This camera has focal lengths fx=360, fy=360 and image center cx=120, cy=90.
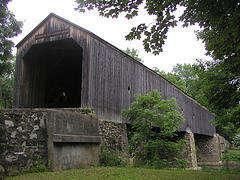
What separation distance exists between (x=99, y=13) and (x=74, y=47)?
15297mm

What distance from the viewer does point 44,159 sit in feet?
36.6

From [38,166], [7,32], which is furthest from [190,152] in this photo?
[38,166]

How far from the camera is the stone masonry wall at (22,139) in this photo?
10141 millimetres

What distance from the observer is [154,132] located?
1673 centimetres

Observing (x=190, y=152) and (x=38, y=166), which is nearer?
(x=38, y=166)

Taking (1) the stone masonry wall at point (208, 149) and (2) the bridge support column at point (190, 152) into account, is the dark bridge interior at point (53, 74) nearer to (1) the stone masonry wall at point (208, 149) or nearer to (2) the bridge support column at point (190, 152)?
(2) the bridge support column at point (190, 152)

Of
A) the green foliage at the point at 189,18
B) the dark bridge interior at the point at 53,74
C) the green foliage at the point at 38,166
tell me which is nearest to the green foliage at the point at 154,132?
the dark bridge interior at the point at 53,74

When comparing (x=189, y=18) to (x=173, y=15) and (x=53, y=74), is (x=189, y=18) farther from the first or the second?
(x=53, y=74)

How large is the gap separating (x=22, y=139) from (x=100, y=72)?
25.9ft

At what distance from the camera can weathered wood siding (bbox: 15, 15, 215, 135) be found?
17250 millimetres

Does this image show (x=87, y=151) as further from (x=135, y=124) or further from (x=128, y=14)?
(x=128, y=14)

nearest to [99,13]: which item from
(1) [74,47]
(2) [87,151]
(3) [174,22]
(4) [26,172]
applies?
(3) [174,22]

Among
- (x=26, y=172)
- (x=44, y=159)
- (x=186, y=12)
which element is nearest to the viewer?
(x=186, y=12)

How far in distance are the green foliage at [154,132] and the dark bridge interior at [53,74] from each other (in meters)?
5.24
